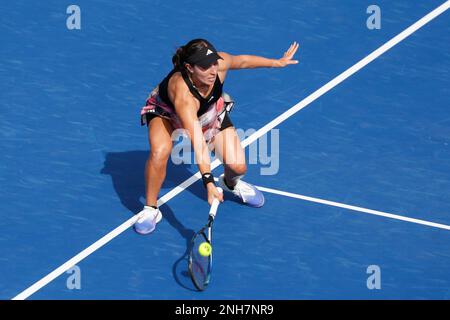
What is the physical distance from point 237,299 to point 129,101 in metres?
3.76

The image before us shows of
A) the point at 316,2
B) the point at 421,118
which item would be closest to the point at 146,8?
the point at 316,2

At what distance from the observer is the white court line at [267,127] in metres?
11.9

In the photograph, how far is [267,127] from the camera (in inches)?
556

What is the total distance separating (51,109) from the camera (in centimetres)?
1421

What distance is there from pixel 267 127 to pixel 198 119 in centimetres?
215

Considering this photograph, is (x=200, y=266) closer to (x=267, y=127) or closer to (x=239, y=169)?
(x=239, y=169)

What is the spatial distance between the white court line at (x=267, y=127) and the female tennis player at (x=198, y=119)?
1.31 ft

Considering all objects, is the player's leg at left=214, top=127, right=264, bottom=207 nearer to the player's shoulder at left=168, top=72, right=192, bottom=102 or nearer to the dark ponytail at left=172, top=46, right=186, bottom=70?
the player's shoulder at left=168, top=72, right=192, bottom=102

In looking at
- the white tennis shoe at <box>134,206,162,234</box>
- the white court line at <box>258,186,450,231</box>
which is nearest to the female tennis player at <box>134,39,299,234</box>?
the white tennis shoe at <box>134,206,162,234</box>

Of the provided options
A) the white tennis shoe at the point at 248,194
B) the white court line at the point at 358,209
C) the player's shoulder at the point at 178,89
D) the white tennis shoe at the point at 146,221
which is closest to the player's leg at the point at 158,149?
the white tennis shoe at the point at 146,221

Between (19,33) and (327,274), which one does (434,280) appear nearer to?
(327,274)

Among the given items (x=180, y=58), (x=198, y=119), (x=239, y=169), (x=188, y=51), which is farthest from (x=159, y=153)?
(x=188, y=51)

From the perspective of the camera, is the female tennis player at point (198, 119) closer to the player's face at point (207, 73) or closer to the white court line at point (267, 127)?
the player's face at point (207, 73)

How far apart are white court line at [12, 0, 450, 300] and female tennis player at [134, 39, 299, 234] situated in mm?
398
